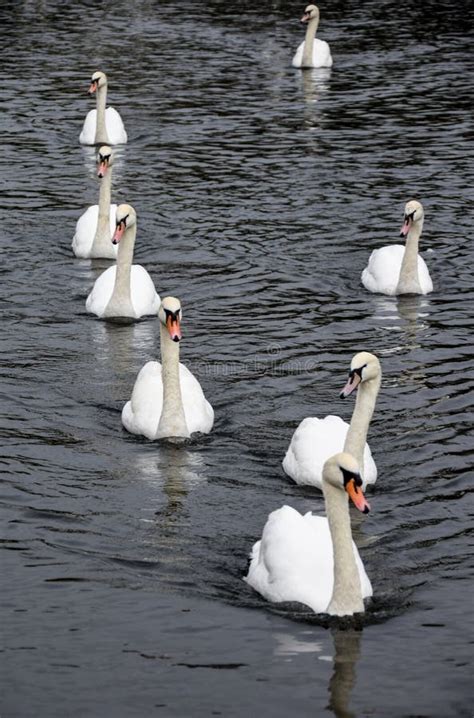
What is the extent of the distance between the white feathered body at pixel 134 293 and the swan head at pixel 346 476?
25.3 feet

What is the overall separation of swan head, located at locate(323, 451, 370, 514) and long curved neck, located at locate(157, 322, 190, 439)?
3577 mm

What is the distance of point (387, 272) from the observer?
19.5 meters

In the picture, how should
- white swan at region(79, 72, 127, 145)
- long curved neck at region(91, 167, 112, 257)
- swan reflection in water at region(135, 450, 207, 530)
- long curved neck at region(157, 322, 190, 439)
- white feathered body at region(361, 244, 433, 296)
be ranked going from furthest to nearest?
white swan at region(79, 72, 127, 145) < long curved neck at region(91, 167, 112, 257) < white feathered body at region(361, 244, 433, 296) < long curved neck at region(157, 322, 190, 439) < swan reflection in water at region(135, 450, 207, 530)

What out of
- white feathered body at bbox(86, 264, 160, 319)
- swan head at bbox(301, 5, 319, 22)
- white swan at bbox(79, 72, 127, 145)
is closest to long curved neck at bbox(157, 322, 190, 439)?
white feathered body at bbox(86, 264, 160, 319)

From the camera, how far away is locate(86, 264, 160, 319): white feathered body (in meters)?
18.6

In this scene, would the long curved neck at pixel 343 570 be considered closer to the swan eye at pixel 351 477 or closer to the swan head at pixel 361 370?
the swan eye at pixel 351 477

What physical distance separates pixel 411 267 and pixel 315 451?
6.50 meters

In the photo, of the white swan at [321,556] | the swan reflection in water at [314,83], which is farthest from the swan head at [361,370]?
the swan reflection in water at [314,83]

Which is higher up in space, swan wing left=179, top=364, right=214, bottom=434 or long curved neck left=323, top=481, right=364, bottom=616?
long curved neck left=323, top=481, right=364, bottom=616

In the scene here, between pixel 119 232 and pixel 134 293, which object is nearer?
pixel 134 293

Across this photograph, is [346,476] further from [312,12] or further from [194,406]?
[312,12]

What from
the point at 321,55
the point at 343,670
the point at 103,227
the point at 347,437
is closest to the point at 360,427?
the point at 347,437

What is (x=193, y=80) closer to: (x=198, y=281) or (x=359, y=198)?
(x=359, y=198)

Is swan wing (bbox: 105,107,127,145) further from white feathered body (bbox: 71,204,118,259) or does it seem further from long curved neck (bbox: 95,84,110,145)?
white feathered body (bbox: 71,204,118,259)
